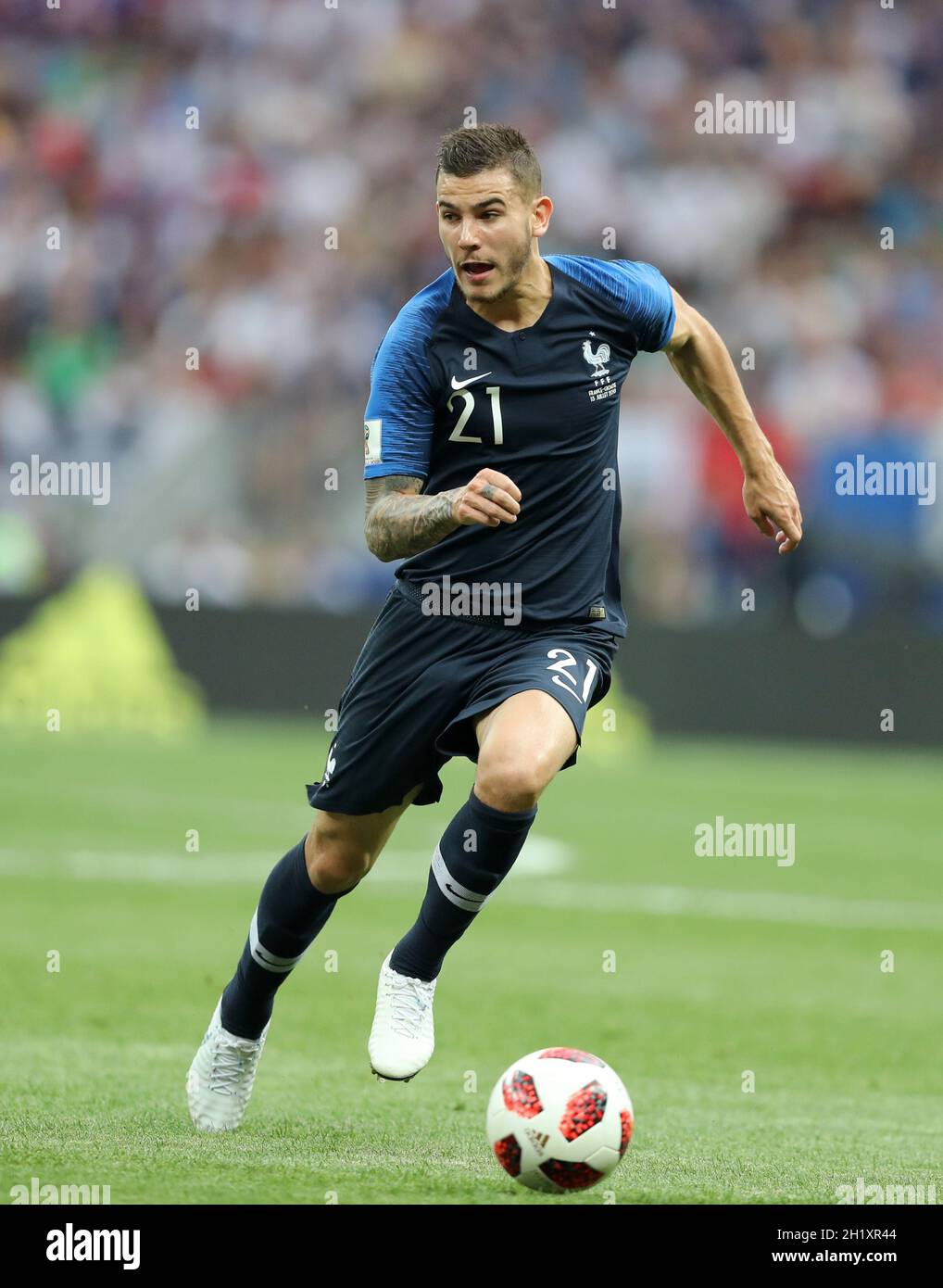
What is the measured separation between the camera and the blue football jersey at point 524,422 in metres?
5.47

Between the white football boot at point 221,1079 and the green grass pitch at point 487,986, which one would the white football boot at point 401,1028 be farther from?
the white football boot at point 221,1079

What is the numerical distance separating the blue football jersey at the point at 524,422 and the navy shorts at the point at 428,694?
0.39ft

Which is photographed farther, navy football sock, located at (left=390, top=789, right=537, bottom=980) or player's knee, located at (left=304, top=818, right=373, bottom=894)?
player's knee, located at (left=304, top=818, right=373, bottom=894)

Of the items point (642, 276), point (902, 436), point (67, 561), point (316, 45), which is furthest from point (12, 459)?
point (642, 276)

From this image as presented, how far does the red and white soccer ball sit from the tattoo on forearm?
1.43 metres

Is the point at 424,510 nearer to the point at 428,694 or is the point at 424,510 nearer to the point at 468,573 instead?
the point at 468,573

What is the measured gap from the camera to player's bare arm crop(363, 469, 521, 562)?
16.1 feet

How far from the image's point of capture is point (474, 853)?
5.32m

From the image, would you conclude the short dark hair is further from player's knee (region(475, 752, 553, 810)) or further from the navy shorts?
player's knee (region(475, 752, 553, 810))

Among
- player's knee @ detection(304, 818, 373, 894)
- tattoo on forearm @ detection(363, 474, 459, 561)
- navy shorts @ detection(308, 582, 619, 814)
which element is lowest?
player's knee @ detection(304, 818, 373, 894)

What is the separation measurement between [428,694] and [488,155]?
1.52 meters

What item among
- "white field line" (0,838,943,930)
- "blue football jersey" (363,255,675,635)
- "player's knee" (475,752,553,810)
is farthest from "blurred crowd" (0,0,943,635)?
"player's knee" (475,752,553,810)

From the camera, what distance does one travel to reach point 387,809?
5.53 meters

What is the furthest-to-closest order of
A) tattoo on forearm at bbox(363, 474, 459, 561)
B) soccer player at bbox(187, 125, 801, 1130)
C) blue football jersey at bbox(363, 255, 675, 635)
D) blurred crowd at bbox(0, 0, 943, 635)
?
blurred crowd at bbox(0, 0, 943, 635)
blue football jersey at bbox(363, 255, 675, 635)
soccer player at bbox(187, 125, 801, 1130)
tattoo on forearm at bbox(363, 474, 459, 561)
